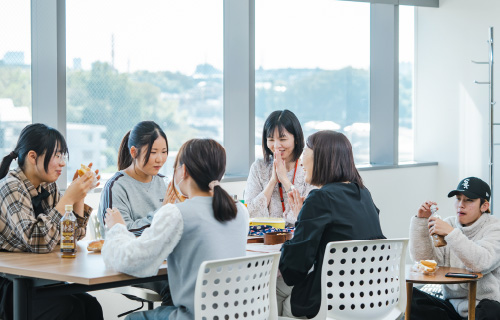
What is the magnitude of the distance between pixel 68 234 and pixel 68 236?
0.01m

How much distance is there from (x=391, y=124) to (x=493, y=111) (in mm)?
925

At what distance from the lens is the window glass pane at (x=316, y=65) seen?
5.80m

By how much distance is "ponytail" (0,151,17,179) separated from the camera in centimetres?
310

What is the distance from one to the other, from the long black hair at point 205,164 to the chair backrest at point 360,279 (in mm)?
466

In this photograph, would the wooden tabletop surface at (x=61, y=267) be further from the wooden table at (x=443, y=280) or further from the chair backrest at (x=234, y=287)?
the wooden table at (x=443, y=280)

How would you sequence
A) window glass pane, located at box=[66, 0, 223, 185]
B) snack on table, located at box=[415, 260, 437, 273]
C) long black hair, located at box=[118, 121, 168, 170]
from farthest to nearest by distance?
1. window glass pane, located at box=[66, 0, 223, 185]
2. long black hair, located at box=[118, 121, 168, 170]
3. snack on table, located at box=[415, 260, 437, 273]

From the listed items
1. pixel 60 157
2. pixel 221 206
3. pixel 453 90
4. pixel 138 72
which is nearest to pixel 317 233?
pixel 221 206

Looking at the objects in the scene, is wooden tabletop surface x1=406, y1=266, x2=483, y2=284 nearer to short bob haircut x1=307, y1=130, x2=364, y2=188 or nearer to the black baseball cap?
the black baseball cap

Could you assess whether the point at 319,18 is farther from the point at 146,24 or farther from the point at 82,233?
the point at 82,233

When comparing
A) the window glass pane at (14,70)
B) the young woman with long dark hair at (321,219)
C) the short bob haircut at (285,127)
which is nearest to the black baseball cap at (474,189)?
the young woman with long dark hair at (321,219)

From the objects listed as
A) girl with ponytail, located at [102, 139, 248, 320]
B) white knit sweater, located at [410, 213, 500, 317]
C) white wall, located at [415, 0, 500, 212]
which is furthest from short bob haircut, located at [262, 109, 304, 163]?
white wall, located at [415, 0, 500, 212]

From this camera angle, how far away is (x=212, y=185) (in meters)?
2.62

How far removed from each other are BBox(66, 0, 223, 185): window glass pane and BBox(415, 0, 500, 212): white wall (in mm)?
2593

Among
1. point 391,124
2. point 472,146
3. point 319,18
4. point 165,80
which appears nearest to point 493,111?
point 472,146
